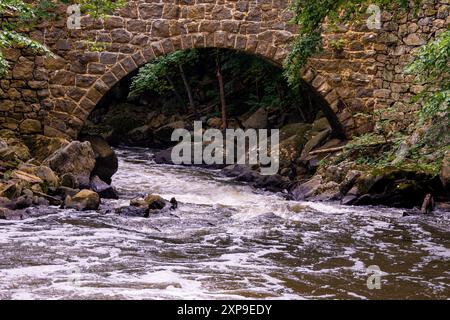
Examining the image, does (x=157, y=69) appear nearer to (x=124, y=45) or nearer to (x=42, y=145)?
(x=124, y=45)

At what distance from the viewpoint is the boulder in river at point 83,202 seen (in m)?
9.04

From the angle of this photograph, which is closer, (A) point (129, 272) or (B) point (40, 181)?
(A) point (129, 272)

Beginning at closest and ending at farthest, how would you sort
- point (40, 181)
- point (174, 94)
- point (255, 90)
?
point (40, 181) < point (255, 90) < point (174, 94)

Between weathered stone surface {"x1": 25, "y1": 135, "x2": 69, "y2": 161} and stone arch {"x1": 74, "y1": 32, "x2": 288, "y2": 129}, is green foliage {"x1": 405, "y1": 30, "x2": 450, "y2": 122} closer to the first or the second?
stone arch {"x1": 74, "y1": 32, "x2": 288, "y2": 129}

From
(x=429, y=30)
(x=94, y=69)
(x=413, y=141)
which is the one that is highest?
(x=429, y=30)

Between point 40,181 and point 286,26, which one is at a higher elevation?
point 286,26

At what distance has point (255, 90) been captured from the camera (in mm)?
20219

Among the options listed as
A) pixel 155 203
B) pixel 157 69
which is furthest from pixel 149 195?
pixel 157 69

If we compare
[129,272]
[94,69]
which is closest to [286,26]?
[94,69]

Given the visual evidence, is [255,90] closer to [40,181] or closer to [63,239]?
[40,181]

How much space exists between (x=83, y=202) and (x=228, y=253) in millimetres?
3176

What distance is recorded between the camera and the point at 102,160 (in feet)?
39.8

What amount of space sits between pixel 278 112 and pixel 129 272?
13.2m
